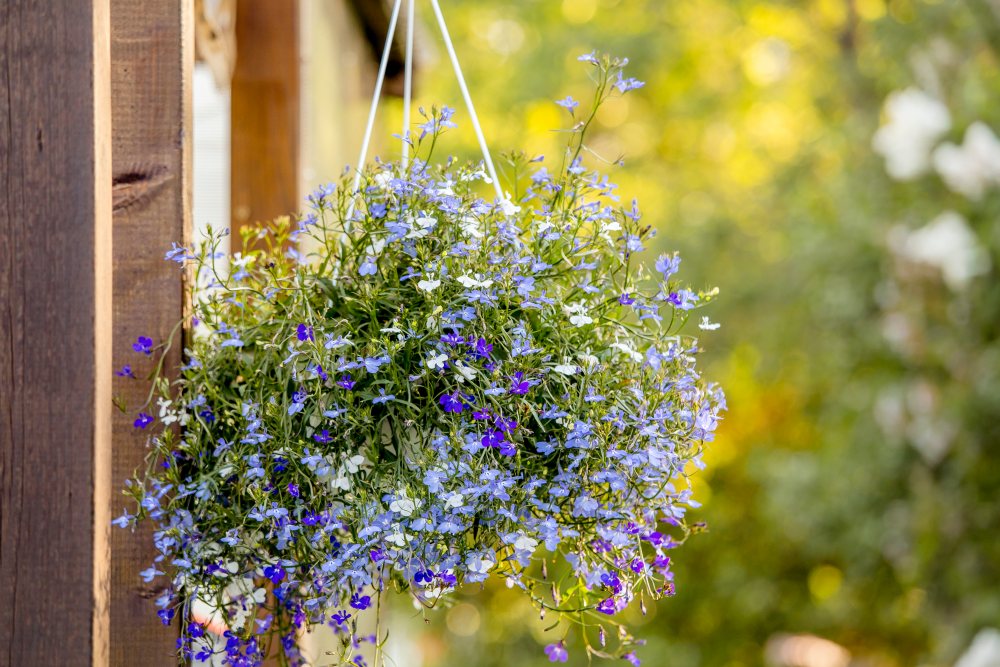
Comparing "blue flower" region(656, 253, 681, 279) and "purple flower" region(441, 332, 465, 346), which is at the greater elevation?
"blue flower" region(656, 253, 681, 279)

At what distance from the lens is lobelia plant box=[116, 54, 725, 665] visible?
114 cm

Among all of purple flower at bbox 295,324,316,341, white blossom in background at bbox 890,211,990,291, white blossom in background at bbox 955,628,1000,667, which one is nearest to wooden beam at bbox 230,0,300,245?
purple flower at bbox 295,324,316,341

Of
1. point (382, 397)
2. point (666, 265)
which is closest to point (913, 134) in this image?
point (666, 265)

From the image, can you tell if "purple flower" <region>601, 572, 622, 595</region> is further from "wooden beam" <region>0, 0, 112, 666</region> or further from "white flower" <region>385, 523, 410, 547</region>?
"wooden beam" <region>0, 0, 112, 666</region>

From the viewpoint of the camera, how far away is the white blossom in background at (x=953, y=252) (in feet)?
13.4

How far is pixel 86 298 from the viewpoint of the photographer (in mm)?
1068

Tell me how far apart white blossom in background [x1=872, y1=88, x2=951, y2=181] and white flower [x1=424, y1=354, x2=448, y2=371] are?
378cm

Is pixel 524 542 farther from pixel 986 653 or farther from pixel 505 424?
pixel 986 653

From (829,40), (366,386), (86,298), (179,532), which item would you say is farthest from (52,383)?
(829,40)

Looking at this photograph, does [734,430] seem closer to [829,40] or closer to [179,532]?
[829,40]

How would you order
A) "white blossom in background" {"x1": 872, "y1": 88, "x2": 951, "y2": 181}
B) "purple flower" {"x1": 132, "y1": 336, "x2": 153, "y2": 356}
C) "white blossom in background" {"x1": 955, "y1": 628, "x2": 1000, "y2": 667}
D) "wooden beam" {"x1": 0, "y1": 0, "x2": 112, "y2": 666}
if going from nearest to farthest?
1. "wooden beam" {"x1": 0, "y1": 0, "x2": 112, "y2": 666}
2. "purple flower" {"x1": 132, "y1": 336, "x2": 153, "y2": 356}
3. "white blossom in background" {"x1": 955, "y1": 628, "x2": 1000, "y2": 667}
4. "white blossom in background" {"x1": 872, "y1": 88, "x2": 951, "y2": 181}

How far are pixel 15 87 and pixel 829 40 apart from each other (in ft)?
23.5

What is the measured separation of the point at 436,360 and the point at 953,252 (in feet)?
11.5

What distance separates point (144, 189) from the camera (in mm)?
1228
